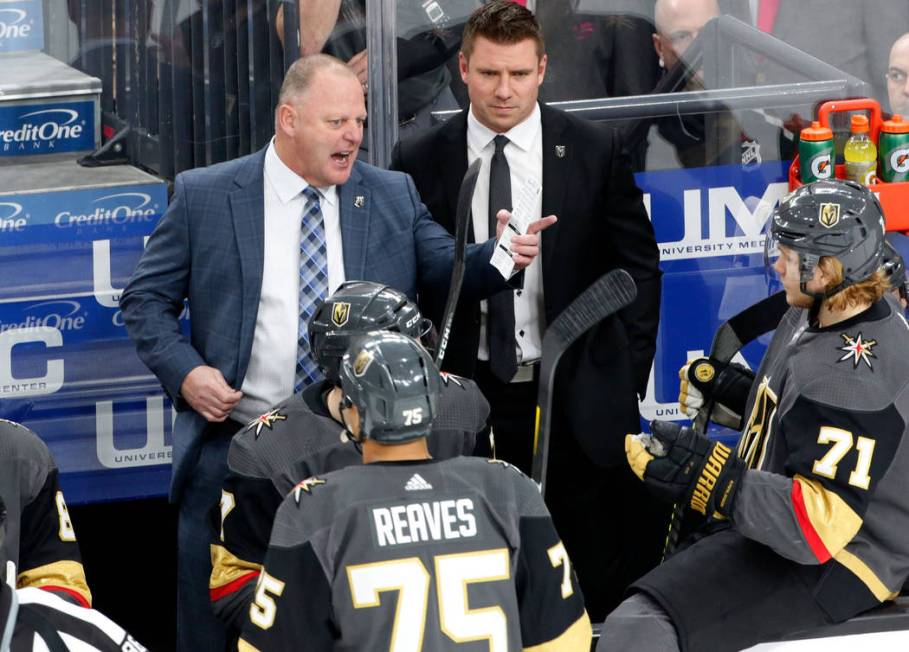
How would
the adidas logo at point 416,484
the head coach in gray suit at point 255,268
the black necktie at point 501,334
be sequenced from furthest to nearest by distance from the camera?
the black necktie at point 501,334, the head coach in gray suit at point 255,268, the adidas logo at point 416,484

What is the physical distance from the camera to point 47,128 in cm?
435

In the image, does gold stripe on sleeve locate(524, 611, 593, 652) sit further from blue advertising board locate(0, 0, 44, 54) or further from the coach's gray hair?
blue advertising board locate(0, 0, 44, 54)

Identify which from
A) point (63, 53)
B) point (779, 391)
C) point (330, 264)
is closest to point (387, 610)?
point (779, 391)

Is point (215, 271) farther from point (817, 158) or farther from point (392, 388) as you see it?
point (817, 158)

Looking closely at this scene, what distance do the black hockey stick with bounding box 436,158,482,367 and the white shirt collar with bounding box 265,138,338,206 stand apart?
336mm

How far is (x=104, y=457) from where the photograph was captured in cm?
442

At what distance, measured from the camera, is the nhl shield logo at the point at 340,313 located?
2982mm

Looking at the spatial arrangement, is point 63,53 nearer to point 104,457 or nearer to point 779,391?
point 104,457

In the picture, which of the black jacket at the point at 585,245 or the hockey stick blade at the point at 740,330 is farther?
the black jacket at the point at 585,245

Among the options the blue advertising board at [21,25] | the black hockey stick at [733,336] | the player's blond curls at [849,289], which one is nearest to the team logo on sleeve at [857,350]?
the player's blond curls at [849,289]

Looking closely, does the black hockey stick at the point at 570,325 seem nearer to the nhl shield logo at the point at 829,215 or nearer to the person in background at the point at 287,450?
the nhl shield logo at the point at 829,215

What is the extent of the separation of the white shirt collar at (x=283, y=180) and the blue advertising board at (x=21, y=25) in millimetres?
973

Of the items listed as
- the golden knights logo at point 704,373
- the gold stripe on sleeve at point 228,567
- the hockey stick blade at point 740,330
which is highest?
the hockey stick blade at point 740,330

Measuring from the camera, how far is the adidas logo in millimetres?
2467
